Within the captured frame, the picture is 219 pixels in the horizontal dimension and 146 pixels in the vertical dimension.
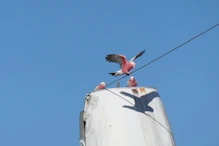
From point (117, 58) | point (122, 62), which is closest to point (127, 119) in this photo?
point (122, 62)

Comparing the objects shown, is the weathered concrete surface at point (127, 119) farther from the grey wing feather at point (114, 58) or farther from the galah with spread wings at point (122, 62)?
the grey wing feather at point (114, 58)

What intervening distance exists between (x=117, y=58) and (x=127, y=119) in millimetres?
2086

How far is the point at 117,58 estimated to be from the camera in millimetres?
14008

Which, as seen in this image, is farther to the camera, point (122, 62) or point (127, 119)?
point (122, 62)

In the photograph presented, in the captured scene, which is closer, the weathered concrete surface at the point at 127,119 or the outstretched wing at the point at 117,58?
the weathered concrete surface at the point at 127,119

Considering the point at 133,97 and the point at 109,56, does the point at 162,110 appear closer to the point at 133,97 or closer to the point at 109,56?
the point at 133,97

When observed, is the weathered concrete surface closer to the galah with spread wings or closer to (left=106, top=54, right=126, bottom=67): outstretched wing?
the galah with spread wings

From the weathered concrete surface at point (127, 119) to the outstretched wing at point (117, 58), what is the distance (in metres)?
0.97

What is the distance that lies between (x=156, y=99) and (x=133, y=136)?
1.69 meters

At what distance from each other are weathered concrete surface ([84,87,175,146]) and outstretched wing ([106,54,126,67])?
0.97m

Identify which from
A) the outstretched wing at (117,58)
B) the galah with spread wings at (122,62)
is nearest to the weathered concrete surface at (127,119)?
the galah with spread wings at (122,62)

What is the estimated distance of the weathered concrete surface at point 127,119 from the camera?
42.1 feet

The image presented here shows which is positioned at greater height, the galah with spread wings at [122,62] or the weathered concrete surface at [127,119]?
the galah with spread wings at [122,62]

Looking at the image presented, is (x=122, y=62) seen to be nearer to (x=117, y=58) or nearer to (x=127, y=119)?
(x=117, y=58)
